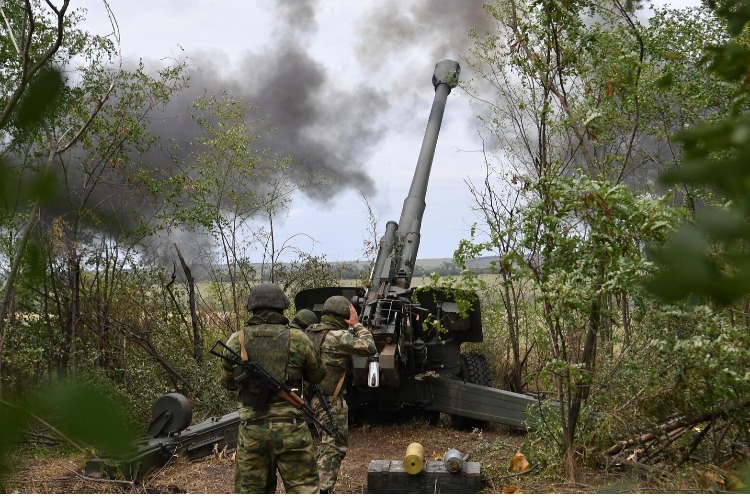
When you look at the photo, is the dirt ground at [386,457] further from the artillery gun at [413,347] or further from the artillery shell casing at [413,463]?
the artillery shell casing at [413,463]

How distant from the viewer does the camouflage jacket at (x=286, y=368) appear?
5.09 m

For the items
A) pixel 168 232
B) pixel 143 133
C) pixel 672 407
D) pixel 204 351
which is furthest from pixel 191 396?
pixel 672 407

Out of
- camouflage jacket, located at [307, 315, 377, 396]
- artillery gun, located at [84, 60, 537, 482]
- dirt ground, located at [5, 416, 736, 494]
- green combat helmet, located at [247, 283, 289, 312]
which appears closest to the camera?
green combat helmet, located at [247, 283, 289, 312]

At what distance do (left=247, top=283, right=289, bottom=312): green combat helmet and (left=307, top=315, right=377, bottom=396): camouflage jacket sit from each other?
1259mm

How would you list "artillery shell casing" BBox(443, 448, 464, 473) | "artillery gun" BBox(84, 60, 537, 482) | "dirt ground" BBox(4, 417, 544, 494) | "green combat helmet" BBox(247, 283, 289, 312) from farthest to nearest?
1. "artillery gun" BBox(84, 60, 537, 482)
2. "dirt ground" BBox(4, 417, 544, 494)
3. "artillery shell casing" BBox(443, 448, 464, 473)
4. "green combat helmet" BBox(247, 283, 289, 312)

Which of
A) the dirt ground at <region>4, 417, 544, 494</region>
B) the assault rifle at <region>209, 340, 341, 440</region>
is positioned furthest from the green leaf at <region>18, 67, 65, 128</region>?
the assault rifle at <region>209, 340, 341, 440</region>

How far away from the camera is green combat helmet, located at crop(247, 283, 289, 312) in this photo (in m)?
5.20

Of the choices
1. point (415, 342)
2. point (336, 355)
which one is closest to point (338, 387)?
point (336, 355)

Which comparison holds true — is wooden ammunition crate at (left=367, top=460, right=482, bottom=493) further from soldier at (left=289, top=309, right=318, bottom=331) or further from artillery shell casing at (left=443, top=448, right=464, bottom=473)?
soldier at (left=289, top=309, right=318, bottom=331)

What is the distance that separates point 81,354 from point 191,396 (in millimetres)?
1320

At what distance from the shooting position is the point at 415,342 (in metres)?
8.63

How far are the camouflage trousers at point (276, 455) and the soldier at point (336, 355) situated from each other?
1.02 meters

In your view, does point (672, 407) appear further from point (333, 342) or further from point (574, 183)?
point (333, 342)

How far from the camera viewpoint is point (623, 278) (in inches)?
179
